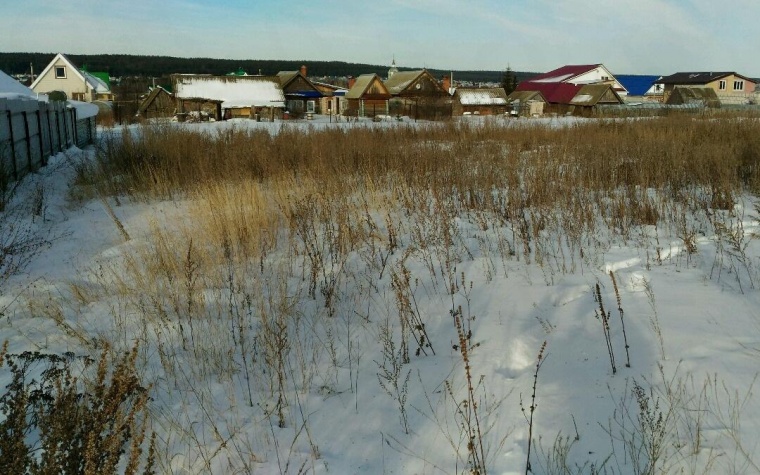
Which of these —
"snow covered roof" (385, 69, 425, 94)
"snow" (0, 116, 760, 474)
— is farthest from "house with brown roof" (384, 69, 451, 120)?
"snow" (0, 116, 760, 474)

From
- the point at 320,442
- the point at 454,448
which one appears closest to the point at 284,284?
the point at 320,442

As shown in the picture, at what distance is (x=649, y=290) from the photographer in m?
3.82

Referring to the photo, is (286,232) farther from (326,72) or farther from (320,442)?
(326,72)

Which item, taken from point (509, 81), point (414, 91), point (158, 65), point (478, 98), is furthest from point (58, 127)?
point (158, 65)

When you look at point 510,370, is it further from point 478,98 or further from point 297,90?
point 478,98

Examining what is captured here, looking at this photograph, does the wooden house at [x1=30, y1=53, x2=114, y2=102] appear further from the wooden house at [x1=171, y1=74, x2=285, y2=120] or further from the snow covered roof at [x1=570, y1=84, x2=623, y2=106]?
the snow covered roof at [x1=570, y1=84, x2=623, y2=106]

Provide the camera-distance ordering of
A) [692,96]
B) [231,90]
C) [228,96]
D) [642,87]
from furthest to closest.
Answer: [642,87] < [692,96] < [231,90] < [228,96]

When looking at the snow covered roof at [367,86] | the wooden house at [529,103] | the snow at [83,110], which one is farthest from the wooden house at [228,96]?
the wooden house at [529,103]

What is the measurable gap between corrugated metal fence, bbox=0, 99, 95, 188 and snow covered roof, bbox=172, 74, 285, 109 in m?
23.4

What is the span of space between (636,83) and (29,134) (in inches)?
2903

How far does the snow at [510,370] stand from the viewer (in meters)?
2.36

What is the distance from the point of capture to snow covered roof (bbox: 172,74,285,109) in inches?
1548

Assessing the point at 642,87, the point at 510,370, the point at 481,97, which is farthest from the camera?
the point at 642,87

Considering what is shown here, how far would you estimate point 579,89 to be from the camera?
48.7 meters
